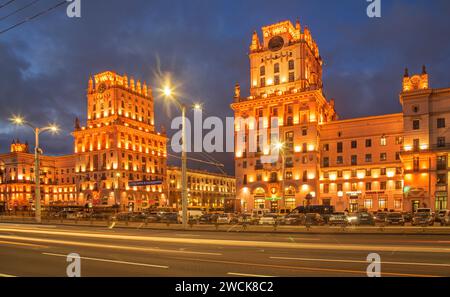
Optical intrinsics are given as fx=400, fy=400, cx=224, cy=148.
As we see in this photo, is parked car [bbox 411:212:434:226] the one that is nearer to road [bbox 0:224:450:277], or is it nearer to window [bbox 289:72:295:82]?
road [bbox 0:224:450:277]

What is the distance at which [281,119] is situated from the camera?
90312mm

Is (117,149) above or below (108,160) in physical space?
above

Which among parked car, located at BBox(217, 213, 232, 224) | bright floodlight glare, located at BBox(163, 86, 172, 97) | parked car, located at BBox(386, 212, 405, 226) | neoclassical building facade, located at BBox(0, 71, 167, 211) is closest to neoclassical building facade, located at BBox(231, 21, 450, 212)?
parked car, located at BBox(217, 213, 232, 224)

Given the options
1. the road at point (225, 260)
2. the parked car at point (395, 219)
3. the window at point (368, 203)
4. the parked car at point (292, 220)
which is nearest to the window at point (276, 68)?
the window at point (368, 203)

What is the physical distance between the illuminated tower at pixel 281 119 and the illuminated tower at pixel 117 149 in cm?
3702

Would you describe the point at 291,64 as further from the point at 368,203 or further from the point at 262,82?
the point at 368,203

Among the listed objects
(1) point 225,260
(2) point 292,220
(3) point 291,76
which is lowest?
(2) point 292,220

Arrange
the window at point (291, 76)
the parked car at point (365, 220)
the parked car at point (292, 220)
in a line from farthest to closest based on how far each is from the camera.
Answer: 1. the window at point (291, 76)
2. the parked car at point (292, 220)
3. the parked car at point (365, 220)

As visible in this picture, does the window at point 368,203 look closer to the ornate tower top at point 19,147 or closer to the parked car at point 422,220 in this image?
the parked car at point 422,220

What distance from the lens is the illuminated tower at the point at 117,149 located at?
397 ft

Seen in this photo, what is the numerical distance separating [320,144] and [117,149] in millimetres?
63069

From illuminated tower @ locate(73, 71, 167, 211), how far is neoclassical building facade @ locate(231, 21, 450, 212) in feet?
130

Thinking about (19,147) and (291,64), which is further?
(19,147)

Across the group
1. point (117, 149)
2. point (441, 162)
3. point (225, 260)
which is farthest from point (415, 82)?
point (117, 149)
